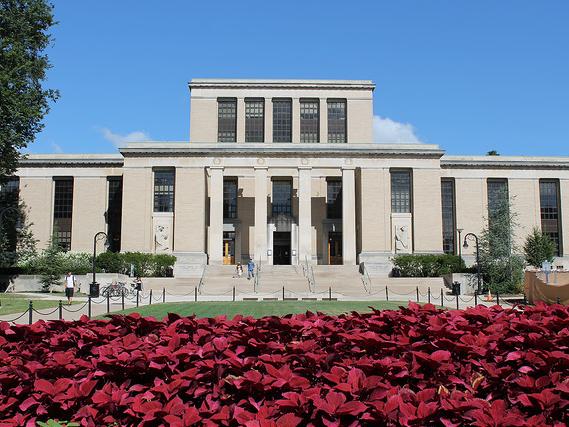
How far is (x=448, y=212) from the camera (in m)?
62.7

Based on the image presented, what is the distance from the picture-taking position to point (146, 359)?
5.45m

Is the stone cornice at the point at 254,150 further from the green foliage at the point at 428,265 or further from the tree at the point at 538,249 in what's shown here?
the tree at the point at 538,249

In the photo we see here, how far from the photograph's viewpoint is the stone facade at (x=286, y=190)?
183 feet

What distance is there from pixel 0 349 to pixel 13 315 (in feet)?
68.8

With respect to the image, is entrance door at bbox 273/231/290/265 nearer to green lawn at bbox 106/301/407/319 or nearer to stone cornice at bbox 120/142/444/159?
stone cornice at bbox 120/142/444/159

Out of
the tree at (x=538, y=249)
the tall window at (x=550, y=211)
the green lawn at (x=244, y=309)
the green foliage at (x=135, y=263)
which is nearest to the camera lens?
the green lawn at (x=244, y=309)

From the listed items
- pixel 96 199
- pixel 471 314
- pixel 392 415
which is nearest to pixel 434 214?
pixel 96 199

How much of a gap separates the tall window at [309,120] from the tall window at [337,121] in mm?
1369

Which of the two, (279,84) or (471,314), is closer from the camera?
(471,314)

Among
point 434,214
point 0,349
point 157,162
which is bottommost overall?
point 0,349

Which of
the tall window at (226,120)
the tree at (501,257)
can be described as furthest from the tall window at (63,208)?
the tree at (501,257)

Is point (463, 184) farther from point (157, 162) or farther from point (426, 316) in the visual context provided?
point (426, 316)

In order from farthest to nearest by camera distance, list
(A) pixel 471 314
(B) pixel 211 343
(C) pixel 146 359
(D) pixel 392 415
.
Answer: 1. (A) pixel 471 314
2. (B) pixel 211 343
3. (C) pixel 146 359
4. (D) pixel 392 415

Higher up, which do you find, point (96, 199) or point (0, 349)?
point (96, 199)
